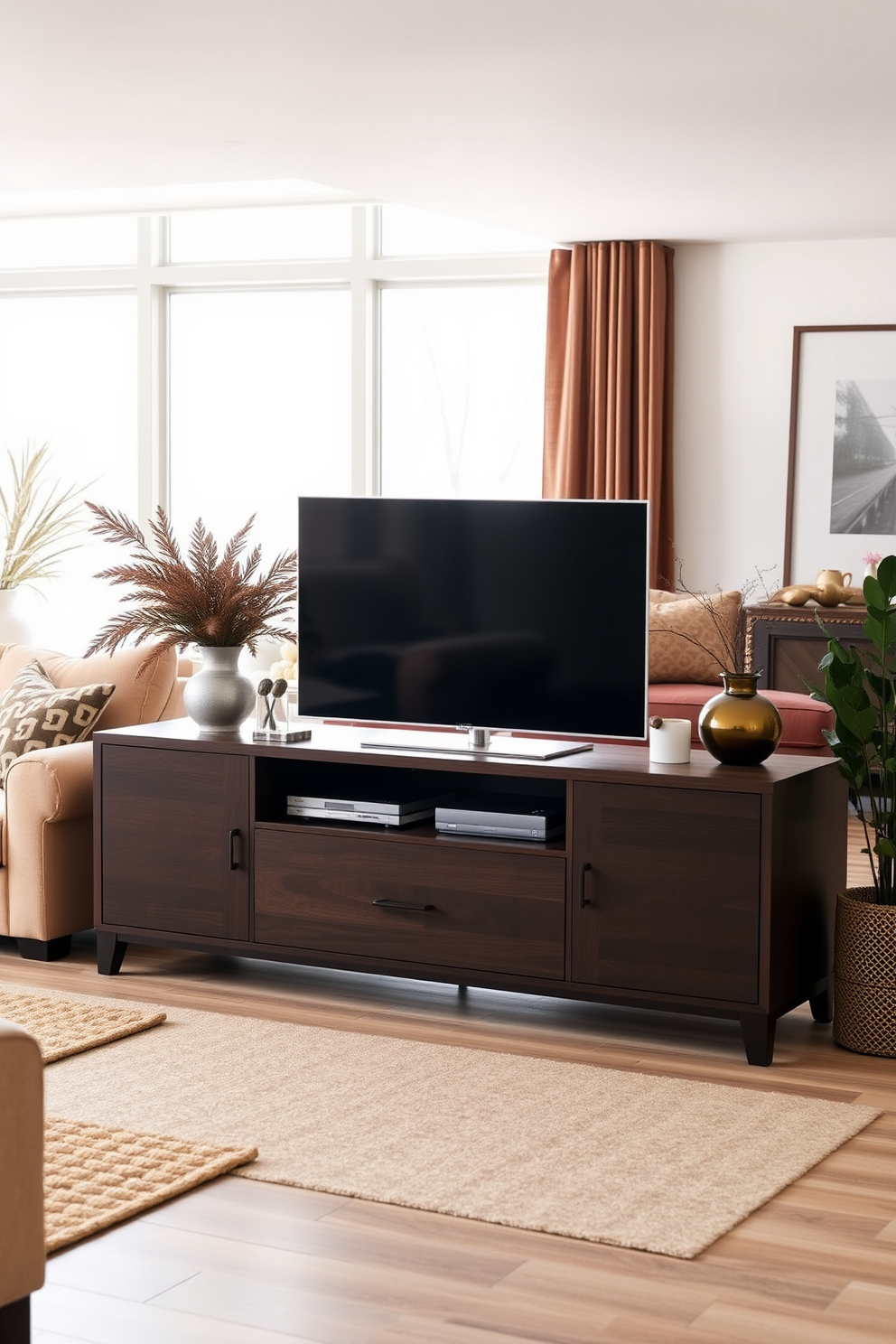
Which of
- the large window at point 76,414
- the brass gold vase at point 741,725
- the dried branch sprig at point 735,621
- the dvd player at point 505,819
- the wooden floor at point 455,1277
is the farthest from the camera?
the large window at point 76,414

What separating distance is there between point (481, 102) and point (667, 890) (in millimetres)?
2449

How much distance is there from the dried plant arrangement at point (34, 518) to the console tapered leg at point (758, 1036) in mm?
5363

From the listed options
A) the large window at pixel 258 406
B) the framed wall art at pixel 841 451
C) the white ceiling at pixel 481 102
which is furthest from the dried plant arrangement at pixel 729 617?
the large window at pixel 258 406

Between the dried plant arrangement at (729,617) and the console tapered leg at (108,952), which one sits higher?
the dried plant arrangement at (729,617)

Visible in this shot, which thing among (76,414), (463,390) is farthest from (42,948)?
(76,414)

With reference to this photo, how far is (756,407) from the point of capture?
757 cm

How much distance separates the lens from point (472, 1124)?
3234 mm

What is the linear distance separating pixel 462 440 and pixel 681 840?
475 centimetres

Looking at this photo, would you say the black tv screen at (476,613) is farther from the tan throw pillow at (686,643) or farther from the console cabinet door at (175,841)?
the tan throw pillow at (686,643)

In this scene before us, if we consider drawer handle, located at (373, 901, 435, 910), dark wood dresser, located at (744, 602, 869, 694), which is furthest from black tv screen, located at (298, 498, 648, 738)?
dark wood dresser, located at (744, 602, 869, 694)

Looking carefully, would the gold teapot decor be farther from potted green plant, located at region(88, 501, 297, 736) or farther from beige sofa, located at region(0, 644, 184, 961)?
Result: beige sofa, located at region(0, 644, 184, 961)

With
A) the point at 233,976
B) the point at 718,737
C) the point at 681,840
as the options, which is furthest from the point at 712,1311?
the point at 233,976

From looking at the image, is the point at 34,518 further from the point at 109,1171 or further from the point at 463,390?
the point at 109,1171

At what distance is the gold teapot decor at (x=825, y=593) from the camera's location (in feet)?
22.5
